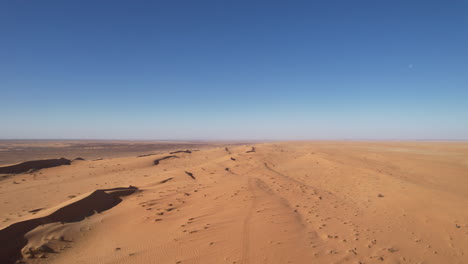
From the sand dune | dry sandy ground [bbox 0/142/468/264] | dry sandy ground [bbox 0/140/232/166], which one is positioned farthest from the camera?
dry sandy ground [bbox 0/140/232/166]

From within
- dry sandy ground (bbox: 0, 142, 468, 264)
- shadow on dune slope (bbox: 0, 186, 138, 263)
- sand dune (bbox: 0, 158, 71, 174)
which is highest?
sand dune (bbox: 0, 158, 71, 174)

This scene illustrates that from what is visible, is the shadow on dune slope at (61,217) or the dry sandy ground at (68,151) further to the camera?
the dry sandy ground at (68,151)

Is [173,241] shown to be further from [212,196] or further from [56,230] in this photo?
[212,196]

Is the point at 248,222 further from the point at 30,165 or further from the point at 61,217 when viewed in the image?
the point at 30,165

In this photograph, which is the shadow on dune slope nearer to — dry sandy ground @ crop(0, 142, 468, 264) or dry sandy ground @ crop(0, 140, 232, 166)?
dry sandy ground @ crop(0, 142, 468, 264)

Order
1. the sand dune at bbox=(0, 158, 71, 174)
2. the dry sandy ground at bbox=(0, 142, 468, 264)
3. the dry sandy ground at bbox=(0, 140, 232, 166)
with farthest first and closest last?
the dry sandy ground at bbox=(0, 140, 232, 166), the sand dune at bbox=(0, 158, 71, 174), the dry sandy ground at bbox=(0, 142, 468, 264)

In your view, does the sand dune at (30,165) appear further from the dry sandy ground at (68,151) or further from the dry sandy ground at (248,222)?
the dry sandy ground at (68,151)

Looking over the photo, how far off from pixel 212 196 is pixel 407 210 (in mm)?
6556

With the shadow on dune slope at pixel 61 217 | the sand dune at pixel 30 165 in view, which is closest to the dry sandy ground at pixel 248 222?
the shadow on dune slope at pixel 61 217

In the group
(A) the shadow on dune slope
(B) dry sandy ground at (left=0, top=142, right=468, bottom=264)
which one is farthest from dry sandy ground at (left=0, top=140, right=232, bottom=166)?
(A) the shadow on dune slope

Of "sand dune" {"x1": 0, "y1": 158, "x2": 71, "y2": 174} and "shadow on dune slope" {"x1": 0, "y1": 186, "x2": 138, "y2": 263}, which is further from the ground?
"sand dune" {"x1": 0, "y1": 158, "x2": 71, "y2": 174}

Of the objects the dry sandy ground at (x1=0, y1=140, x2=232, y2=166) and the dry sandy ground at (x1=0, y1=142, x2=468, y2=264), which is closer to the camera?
the dry sandy ground at (x1=0, y1=142, x2=468, y2=264)

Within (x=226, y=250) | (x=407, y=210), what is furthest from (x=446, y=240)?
(x=226, y=250)

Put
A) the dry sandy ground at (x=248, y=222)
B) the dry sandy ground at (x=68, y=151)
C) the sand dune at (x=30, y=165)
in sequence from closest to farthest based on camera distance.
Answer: the dry sandy ground at (x=248, y=222), the sand dune at (x=30, y=165), the dry sandy ground at (x=68, y=151)
